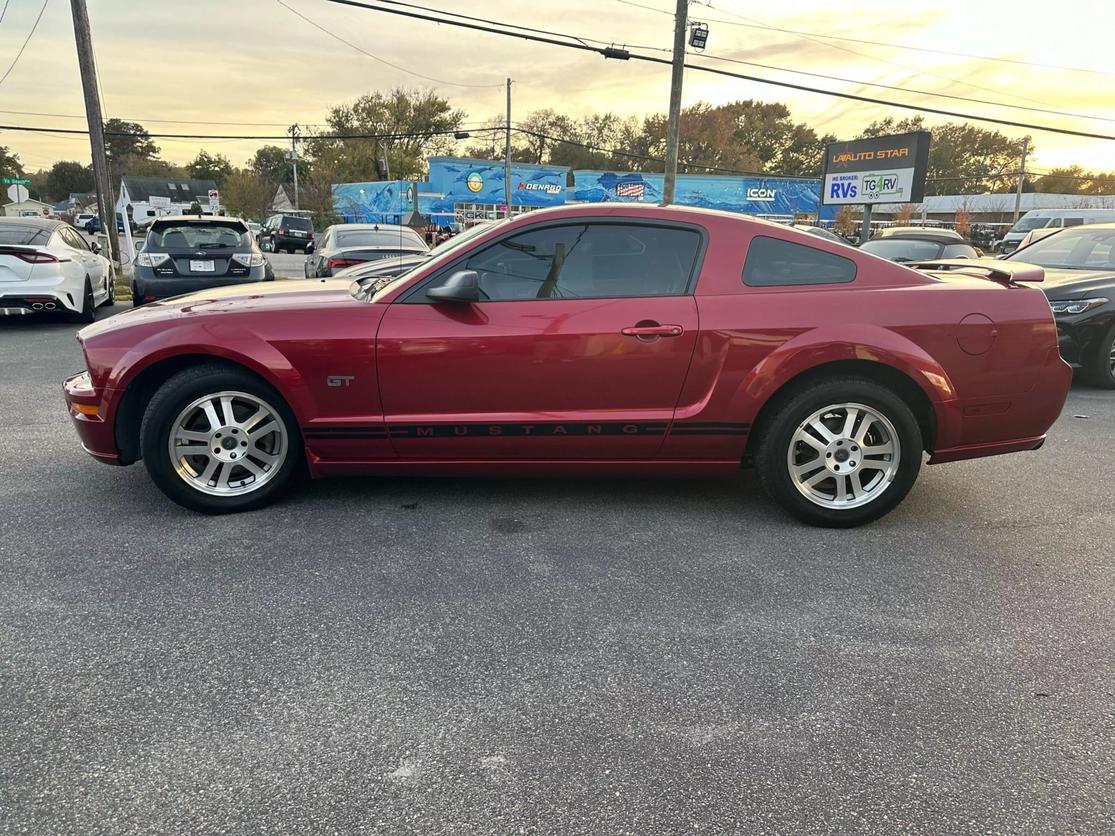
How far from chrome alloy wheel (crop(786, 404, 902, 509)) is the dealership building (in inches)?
1522

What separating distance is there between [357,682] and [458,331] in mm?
1755

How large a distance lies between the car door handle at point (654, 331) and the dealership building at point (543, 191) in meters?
38.5

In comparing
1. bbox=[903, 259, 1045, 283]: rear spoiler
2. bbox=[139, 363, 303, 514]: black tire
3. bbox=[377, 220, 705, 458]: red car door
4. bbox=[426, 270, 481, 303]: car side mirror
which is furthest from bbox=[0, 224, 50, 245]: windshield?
bbox=[903, 259, 1045, 283]: rear spoiler

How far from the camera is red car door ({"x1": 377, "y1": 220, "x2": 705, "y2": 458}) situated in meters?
3.65

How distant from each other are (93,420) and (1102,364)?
28.5ft

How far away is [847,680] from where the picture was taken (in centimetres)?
255

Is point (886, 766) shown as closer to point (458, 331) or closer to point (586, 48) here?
point (458, 331)

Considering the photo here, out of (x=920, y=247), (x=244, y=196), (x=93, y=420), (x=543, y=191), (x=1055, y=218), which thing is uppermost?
(x=543, y=191)

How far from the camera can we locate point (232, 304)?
3.90m

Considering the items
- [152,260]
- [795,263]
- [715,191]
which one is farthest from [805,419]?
[715,191]

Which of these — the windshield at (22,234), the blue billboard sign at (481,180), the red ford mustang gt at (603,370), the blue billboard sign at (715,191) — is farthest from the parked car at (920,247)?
the blue billboard sign at (481,180)

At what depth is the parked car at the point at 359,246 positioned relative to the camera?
10609 mm

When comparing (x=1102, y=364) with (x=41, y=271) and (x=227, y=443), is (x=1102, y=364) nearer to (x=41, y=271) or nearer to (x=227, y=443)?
(x=227, y=443)

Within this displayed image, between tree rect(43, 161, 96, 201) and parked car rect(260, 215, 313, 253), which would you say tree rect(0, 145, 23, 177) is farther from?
parked car rect(260, 215, 313, 253)
